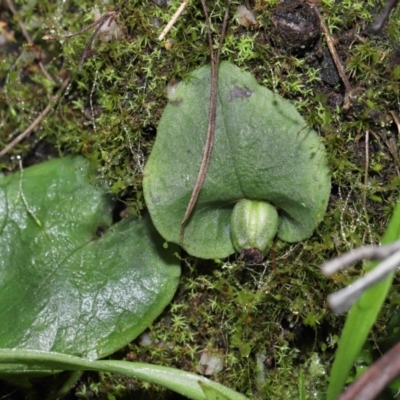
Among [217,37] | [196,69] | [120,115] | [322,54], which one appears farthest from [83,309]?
[322,54]

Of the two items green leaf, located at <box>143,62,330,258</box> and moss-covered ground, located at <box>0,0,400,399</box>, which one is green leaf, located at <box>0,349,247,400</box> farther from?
green leaf, located at <box>143,62,330,258</box>

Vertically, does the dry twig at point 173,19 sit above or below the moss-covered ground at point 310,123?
above

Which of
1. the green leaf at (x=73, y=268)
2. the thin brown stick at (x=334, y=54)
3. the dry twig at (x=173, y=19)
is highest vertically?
the dry twig at (x=173, y=19)

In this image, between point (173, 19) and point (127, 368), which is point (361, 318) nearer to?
point (127, 368)

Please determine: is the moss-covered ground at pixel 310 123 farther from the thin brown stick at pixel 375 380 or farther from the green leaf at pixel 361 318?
the thin brown stick at pixel 375 380

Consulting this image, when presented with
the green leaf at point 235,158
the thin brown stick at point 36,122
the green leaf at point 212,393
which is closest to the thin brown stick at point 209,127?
the green leaf at point 235,158

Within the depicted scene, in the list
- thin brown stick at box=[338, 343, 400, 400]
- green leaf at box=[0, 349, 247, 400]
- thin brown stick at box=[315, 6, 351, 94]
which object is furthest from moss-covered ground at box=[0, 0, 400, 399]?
thin brown stick at box=[338, 343, 400, 400]

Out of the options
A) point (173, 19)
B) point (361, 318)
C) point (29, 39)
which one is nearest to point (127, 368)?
point (361, 318)

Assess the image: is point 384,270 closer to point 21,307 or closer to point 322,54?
point 322,54
